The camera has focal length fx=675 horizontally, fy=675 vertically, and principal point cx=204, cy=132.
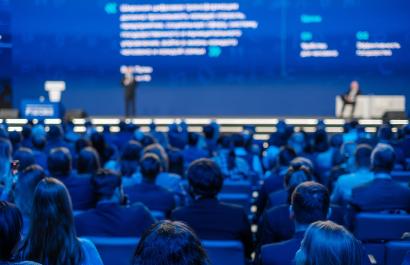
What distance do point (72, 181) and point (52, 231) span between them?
223cm

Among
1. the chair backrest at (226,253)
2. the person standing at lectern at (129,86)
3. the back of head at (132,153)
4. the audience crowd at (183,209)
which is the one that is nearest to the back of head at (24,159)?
the audience crowd at (183,209)

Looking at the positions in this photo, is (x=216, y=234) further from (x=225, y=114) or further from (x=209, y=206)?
(x=225, y=114)

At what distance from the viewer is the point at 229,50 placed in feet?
50.3

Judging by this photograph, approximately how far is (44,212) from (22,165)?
2534 millimetres

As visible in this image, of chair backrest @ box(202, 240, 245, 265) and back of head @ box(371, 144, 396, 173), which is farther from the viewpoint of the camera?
back of head @ box(371, 144, 396, 173)

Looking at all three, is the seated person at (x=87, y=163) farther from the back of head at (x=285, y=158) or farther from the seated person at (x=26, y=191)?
the back of head at (x=285, y=158)

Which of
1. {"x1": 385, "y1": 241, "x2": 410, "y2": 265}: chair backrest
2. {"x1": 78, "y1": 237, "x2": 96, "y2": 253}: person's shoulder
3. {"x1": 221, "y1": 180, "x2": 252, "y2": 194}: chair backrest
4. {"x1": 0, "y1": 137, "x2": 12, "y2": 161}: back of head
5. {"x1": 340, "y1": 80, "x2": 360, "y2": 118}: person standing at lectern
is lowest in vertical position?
{"x1": 221, "y1": 180, "x2": 252, "y2": 194}: chair backrest

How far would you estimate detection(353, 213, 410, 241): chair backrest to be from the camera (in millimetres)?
3566

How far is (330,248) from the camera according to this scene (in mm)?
1862

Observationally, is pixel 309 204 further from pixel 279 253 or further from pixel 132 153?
pixel 132 153

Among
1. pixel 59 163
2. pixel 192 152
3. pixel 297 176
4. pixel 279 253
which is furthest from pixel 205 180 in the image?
pixel 192 152

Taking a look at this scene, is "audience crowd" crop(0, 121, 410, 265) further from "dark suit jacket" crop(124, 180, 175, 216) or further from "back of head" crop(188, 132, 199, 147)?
"back of head" crop(188, 132, 199, 147)

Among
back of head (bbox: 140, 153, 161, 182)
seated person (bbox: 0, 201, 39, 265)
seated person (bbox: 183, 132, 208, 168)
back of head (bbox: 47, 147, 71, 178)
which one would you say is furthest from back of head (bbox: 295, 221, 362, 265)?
seated person (bbox: 183, 132, 208, 168)

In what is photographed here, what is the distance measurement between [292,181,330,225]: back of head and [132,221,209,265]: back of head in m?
1.41
